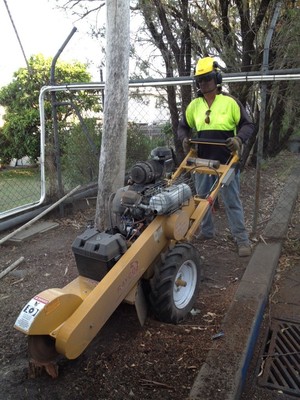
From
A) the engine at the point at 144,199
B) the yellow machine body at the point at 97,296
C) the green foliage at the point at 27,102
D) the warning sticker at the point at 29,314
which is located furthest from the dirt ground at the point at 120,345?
the green foliage at the point at 27,102

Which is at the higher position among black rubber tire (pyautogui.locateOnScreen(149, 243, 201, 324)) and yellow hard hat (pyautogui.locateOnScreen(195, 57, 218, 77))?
yellow hard hat (pyautogui.locateOnScreen(195, 57, 218, 77))

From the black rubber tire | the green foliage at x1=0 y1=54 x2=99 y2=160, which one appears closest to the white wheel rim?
the black rubber tire

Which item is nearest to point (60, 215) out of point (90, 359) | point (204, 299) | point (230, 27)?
point (204, 299)

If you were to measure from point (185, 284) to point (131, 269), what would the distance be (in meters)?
0.64

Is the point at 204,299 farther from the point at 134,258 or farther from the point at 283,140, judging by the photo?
the point at 283,140

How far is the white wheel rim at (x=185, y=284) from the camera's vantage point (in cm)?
324

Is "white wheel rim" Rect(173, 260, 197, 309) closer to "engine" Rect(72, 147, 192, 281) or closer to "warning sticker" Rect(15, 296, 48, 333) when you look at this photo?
"engine" Rect(72, 147, 192, 281)

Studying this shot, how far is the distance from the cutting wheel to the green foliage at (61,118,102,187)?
4.40 metres

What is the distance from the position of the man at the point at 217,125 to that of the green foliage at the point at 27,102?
873cm

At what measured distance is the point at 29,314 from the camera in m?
2.38

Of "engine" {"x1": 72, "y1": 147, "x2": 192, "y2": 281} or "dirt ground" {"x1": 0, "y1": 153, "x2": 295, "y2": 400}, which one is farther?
"engine" {"x1": 72, "y1": 147, "x2": 192, "y2": 281}

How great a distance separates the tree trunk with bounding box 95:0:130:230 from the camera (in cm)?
397

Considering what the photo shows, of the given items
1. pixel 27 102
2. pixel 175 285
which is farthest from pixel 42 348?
pixel 27 102

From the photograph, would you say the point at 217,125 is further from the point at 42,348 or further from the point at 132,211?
the point at 42,348
